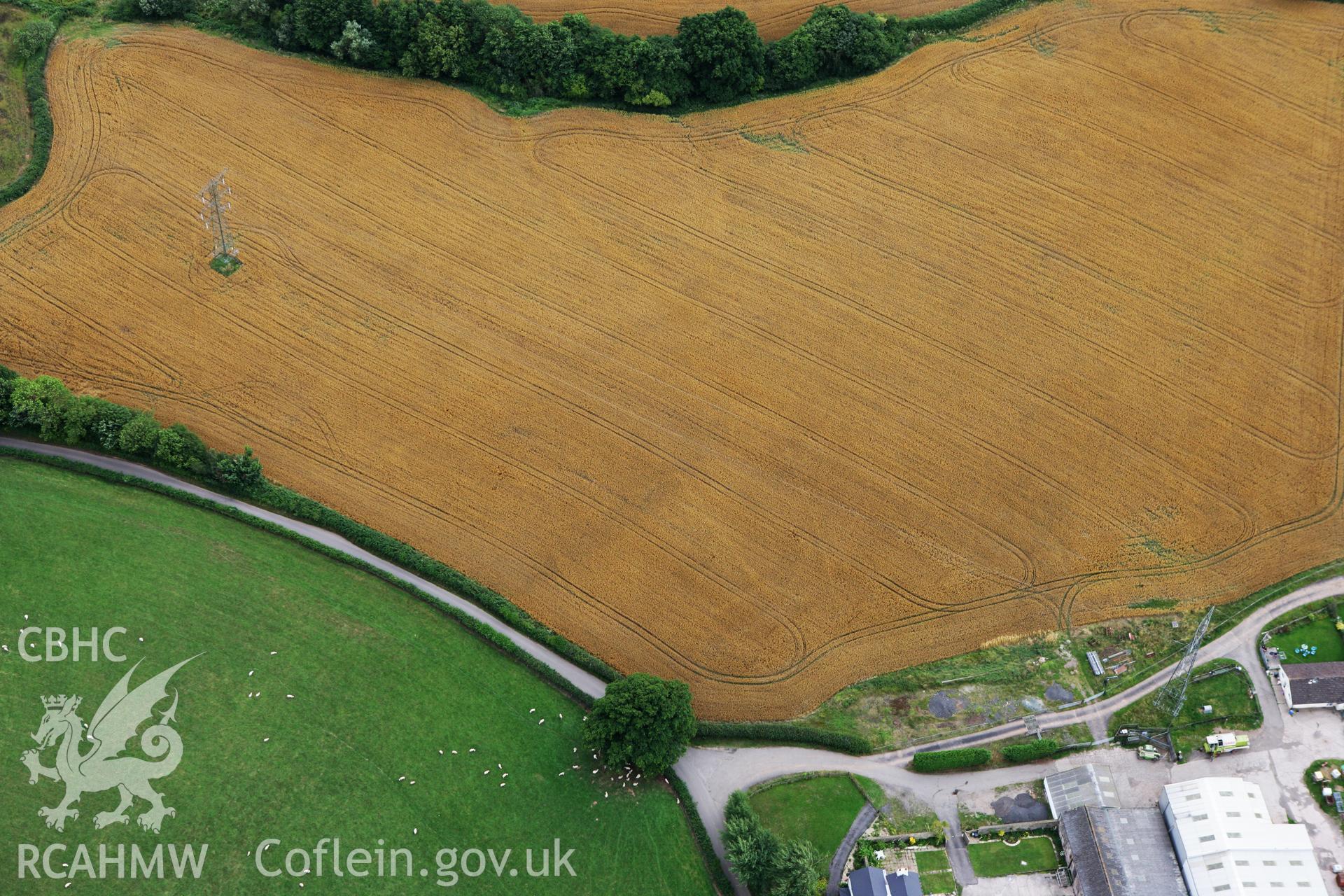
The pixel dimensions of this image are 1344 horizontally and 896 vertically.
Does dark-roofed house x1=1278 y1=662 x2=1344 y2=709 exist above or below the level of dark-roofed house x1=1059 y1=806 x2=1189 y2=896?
above

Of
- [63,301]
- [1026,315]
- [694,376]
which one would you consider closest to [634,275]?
[694,376]

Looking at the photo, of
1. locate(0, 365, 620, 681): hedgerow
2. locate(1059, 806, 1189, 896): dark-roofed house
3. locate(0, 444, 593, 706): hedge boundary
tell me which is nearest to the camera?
locate(1059, 806, 1189, 896): dark-roofed house

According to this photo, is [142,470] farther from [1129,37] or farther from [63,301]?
[1129,37]

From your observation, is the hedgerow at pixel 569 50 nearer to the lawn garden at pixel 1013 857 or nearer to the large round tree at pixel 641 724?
the large round tree at pixel 641 724

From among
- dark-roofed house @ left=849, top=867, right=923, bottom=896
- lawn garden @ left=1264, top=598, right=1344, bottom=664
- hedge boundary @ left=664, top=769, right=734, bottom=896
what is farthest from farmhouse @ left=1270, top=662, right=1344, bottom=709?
hedge boundary @ left=664, top=769, right=734, bottom=896

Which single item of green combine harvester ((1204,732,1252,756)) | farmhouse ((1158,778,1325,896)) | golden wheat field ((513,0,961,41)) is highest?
golden wheat field ((513,0,961,41))

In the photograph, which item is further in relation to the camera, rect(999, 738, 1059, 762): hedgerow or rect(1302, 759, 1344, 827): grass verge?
rect(999, 738, 1059, 762): hedgerow

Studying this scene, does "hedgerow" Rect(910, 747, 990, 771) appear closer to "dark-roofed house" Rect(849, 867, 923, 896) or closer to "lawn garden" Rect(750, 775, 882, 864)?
"lawn garden" Rect(750, 775, 882, 864)

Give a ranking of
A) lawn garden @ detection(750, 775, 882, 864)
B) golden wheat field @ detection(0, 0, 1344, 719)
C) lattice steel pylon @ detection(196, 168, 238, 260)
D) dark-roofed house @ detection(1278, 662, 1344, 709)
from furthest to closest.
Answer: lattice steel pylon @ detection(196, 168, 238, 260), golden wheat field @ detection(0, 0, 1344, 719), dark-roofed house @ detection(1278, 662, 1344, 709), lawn garden @ detection(750, 775, 882, 864)
